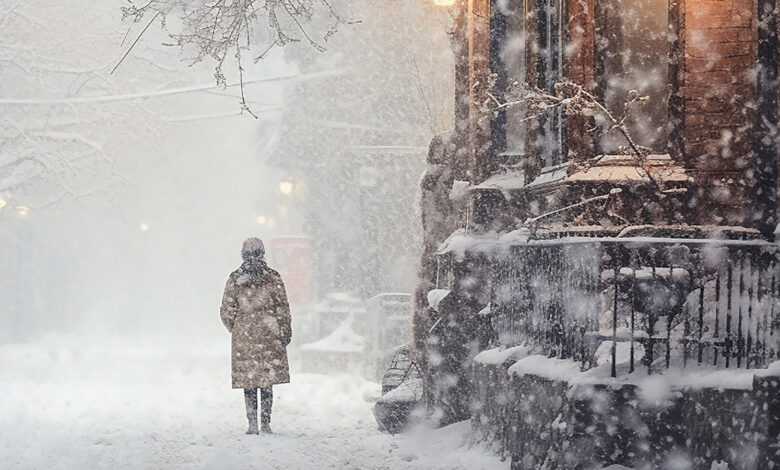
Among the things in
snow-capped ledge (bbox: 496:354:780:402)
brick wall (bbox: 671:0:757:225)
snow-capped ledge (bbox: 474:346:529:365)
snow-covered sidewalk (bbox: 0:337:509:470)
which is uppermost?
brick wall (bbox: 671:0:757:225)

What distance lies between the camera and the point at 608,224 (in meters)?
10.1

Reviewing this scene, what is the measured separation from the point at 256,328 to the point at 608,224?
13.2 feet

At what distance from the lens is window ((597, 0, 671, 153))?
10.8m

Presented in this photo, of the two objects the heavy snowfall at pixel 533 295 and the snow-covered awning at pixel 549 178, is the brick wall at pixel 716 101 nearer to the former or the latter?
the heavy snowfall at pixel 533 295

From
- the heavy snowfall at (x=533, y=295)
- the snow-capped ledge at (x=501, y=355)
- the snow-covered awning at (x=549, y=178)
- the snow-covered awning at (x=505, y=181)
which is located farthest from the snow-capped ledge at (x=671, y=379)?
the snow-covered awning at (x=505, y=181)

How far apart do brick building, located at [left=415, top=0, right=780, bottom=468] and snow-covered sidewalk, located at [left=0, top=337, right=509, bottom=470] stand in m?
0.90

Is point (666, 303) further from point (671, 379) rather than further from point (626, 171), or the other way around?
point (626, 171)

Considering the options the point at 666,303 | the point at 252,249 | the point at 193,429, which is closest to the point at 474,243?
the point at 252,249

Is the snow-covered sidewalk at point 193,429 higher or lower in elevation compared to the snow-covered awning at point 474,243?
lower

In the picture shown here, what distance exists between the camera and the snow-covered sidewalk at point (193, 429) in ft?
33.8

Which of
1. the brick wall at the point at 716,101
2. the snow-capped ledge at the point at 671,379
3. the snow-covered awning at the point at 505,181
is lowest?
the snow-capped ledge at the point at 671,379

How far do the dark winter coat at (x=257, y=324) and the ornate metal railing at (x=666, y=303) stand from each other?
4097 millimetres

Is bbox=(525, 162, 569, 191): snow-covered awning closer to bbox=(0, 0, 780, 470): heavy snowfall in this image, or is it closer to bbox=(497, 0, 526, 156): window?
bbox=(0, 0, 780, 470): heavy snowfall

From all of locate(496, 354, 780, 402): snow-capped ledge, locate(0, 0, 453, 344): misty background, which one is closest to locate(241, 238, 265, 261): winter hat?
locate(496, 354, 780, 402): snow-capped ledge
